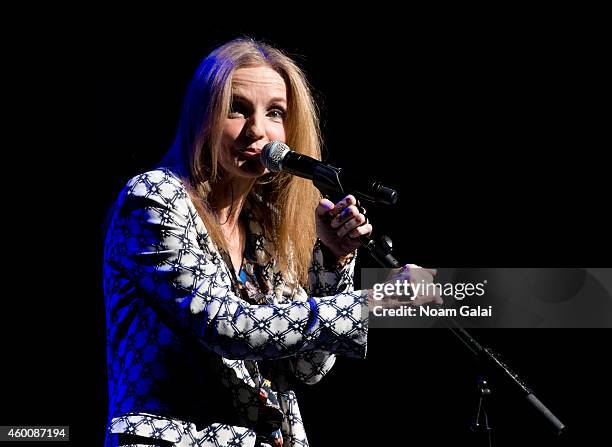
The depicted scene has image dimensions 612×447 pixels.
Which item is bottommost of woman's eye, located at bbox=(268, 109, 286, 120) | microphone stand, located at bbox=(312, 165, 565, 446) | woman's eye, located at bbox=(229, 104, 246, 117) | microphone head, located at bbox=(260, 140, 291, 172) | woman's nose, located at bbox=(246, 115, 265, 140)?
microphone stand, located at bbox=(312, 165, 565, 446)

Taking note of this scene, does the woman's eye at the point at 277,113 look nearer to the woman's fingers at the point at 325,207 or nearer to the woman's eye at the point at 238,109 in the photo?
the woman's eye at the point at 238,109

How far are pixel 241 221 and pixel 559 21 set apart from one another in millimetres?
1762

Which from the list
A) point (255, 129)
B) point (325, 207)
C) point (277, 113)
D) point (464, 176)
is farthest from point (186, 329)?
point (464, 176)

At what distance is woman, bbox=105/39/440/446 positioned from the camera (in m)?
1.46

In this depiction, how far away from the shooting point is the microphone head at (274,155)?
5.31 feet

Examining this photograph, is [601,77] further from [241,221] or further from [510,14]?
[241,221]

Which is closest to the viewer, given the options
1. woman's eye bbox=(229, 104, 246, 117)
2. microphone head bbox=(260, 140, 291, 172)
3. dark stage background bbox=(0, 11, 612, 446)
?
microphone head bbox=(260, 140, 291, 172)

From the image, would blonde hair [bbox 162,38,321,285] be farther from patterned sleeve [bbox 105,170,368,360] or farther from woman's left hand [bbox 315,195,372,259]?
woman's left hand [bbox 315,195,372,259]

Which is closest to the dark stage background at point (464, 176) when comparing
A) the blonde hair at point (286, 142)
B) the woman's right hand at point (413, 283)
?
the blonde hair at point (286, 142)

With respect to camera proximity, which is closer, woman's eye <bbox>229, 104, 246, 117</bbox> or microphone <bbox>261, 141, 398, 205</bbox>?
microphone <bbox>261, 141, 398, 205</bbox>

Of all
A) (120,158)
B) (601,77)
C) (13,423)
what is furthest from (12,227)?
(601,77)

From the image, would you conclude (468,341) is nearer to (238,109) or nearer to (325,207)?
(325,207)

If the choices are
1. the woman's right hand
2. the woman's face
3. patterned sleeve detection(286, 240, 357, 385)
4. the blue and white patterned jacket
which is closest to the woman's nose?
the woman's face

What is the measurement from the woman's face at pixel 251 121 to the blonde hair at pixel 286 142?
2 centimetres
